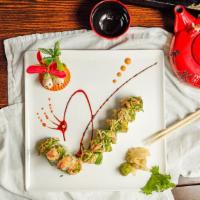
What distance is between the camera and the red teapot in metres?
1.13

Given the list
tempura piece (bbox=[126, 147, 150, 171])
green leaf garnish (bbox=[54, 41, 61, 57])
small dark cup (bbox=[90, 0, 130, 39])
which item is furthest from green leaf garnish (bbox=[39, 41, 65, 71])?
tempura piece (bbox=[126, 147, 150, 171])

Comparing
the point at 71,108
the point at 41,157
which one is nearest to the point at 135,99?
the point at 71,108

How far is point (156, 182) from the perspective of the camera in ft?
3.84

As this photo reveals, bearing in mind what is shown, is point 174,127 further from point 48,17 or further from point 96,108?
point 48,17

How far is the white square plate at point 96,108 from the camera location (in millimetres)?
1173

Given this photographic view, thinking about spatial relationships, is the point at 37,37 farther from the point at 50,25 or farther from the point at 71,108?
the point at 71,108

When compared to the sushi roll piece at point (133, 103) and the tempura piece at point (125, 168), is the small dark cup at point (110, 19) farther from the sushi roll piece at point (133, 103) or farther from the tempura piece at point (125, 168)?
the tempura piece at point (125, 168)

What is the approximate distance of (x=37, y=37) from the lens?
116 cm

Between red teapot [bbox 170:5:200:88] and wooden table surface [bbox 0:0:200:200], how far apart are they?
6 centimetres

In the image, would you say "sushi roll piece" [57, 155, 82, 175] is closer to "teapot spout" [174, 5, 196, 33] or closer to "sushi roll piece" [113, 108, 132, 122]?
"sushi roll piece" [113, 108, 132, 122]

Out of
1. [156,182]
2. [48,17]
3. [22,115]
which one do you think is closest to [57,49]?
[48,17]

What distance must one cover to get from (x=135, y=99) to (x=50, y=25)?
0.35 m

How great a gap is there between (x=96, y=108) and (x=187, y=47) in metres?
0.34

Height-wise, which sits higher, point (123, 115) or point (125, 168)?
point (123, 115)
